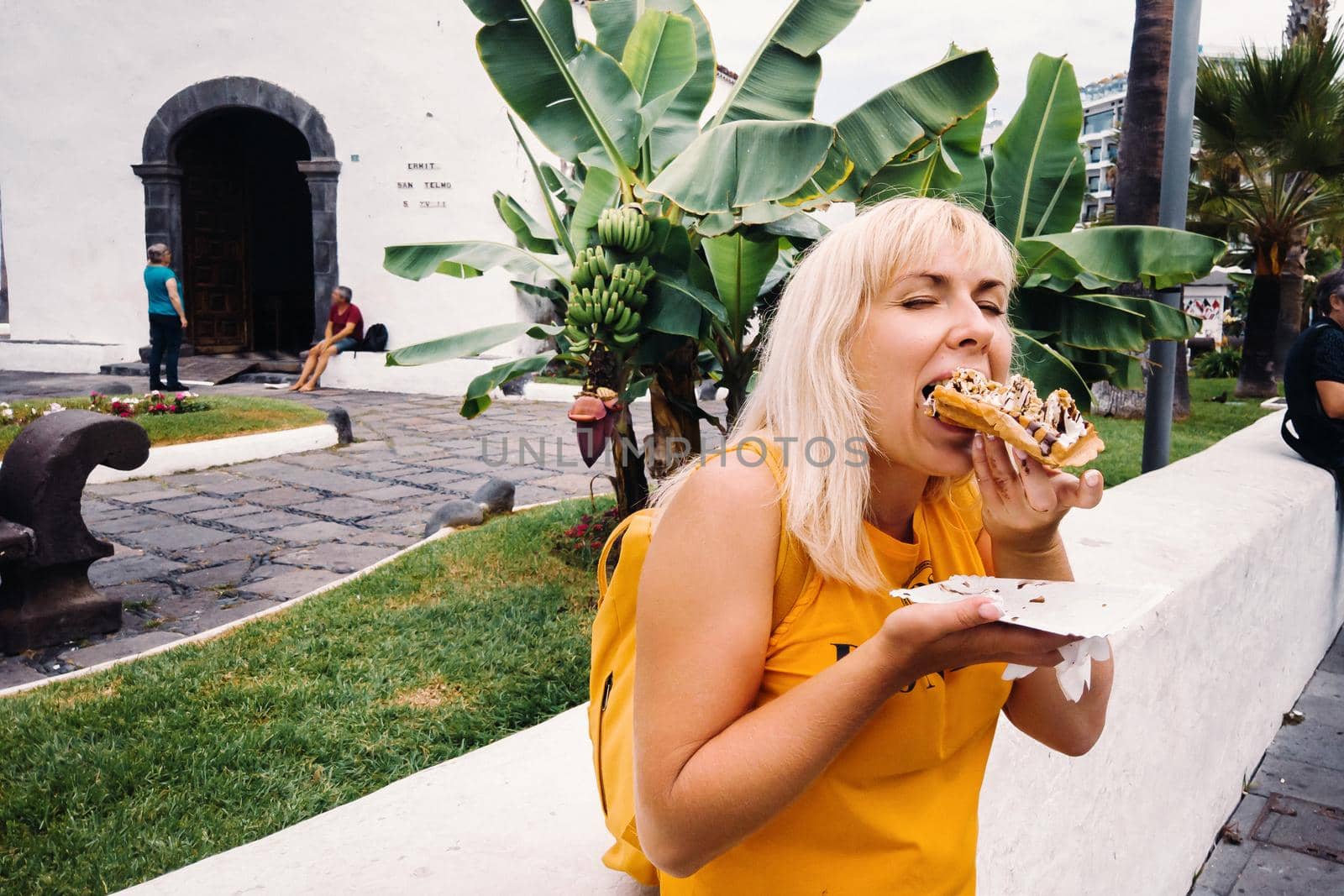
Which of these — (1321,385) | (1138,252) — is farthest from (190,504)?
(1321,385)

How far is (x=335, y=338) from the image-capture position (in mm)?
13453

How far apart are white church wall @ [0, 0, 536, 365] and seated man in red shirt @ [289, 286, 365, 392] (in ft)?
1.67

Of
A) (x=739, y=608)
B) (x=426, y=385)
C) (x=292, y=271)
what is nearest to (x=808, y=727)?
(x=739, y=608)

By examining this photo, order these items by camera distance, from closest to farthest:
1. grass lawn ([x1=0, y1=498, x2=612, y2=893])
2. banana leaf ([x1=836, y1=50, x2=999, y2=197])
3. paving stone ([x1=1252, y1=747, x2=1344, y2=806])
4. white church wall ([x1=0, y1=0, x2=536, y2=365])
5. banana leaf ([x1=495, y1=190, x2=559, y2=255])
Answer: grass lawn ([x1=0, y1=498, x2=612, y2=893]), banana leaf ([x1=836, y1=50, x2=999, y2=197]), paving stone ([x1=1252, y1=747, x2=1344, y2=806]), banana leaf ([x1=495, y1=190, x2=559, y2=255]), white church wall ([x1=0, y1=0, x2=536, y2=365])

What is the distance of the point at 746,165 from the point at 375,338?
38.0 ft

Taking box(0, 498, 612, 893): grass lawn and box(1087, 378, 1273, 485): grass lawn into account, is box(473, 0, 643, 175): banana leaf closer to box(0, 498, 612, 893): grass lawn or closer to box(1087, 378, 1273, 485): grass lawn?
box(0, 498, 612, 893): grass lawn

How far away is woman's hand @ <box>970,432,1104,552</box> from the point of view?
1.15 metres

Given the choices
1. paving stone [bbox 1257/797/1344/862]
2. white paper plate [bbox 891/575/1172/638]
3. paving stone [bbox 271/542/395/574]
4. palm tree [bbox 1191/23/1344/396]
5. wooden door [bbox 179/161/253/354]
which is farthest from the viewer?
wooden door [bbox 179/161/253/354]

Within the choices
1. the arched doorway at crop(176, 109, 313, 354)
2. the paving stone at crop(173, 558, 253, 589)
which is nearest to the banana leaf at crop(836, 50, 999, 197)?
the paving stone at crop(173, 558, 253, 589)

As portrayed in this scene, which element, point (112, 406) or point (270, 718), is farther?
point (112, 406)

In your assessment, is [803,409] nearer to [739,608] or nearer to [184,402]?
[739,608]

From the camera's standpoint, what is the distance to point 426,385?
13852mm

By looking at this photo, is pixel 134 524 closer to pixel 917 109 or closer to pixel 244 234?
pixel 917 109

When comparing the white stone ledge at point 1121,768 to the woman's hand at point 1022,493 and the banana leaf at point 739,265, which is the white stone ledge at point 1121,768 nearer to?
the woman's hand at point 1022,493
